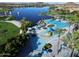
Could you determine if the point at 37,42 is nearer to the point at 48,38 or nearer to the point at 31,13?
the point at 48,38

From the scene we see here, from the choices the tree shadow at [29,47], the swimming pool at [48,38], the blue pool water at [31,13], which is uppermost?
the blue pool water at [31,13]

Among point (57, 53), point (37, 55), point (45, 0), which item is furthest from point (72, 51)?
point (45, 0)

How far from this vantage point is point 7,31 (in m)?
1.13

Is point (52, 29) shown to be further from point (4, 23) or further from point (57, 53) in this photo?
point (4, 23)

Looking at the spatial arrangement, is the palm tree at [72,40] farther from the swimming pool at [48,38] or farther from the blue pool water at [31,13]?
the blue pool water at [31,13]

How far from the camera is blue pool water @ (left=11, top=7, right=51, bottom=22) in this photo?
1.15 metres

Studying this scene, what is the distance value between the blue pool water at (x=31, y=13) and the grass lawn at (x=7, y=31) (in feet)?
0.20

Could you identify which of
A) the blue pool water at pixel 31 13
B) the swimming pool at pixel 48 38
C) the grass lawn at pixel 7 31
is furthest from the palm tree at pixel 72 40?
the grass lawn at pixel 7 31

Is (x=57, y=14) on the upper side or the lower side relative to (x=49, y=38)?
upper

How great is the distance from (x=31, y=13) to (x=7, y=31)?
159 millimetres

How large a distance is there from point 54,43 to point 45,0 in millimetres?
237

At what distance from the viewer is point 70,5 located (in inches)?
45.3

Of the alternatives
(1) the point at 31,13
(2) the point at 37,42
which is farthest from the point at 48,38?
(1) the point at 31,13

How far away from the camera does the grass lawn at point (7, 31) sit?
1.12 m
